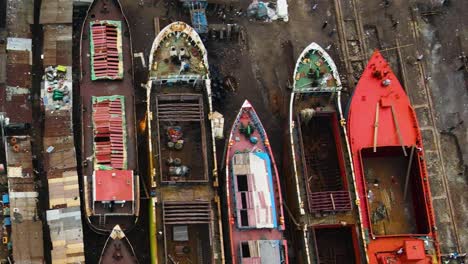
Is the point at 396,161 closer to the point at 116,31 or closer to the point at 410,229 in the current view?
the point at 410,229

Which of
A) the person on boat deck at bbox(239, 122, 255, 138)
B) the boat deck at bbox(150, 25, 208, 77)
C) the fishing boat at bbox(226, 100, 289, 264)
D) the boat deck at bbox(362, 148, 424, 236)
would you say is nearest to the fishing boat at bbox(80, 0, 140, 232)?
the boat deck at bbox(150, 25, 208, 77)

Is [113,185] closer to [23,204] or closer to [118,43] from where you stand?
[23,204]

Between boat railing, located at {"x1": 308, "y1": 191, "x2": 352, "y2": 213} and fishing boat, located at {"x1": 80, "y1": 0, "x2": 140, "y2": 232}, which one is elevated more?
fishing boat, located at {"x1": 80, "y1": 0, "x2": 140, "y2": 232}

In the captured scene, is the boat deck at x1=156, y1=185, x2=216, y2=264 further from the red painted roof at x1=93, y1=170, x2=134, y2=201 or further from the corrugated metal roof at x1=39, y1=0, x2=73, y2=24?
the corrugated metal roof at x1=39, y1=0, x2=73, y2=24

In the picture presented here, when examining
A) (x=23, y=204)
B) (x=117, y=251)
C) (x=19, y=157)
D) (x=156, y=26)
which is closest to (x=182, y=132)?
(x=156, y=26)

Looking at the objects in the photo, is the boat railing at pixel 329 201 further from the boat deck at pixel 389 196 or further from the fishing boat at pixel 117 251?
the fishing boat at pixel 117 251

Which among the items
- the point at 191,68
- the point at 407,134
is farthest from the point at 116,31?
the point at 407,134

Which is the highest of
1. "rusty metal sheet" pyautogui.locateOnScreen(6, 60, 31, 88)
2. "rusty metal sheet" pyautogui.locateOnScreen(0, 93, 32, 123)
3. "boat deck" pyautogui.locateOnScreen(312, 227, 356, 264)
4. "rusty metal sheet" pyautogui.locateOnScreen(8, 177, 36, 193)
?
"rusty metal sheet" pyautogui.locateOnScreen(6, 60, 31, 88)

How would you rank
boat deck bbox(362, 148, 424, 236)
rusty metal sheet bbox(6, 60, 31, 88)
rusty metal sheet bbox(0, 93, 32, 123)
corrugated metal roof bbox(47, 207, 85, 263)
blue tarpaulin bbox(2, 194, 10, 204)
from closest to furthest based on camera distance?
1. corrugated metal roof bbox(47, 207, 85, 263)
2. blue tarpaulin bbox(2, 194, 10, 204)
3. rusty metal sheet bbox(0, 93, 32, 123)
4. rusty metal sheet bbox(6, 60, 31, 88)
5. boat deck bbox(362, 148, 424, 236)
